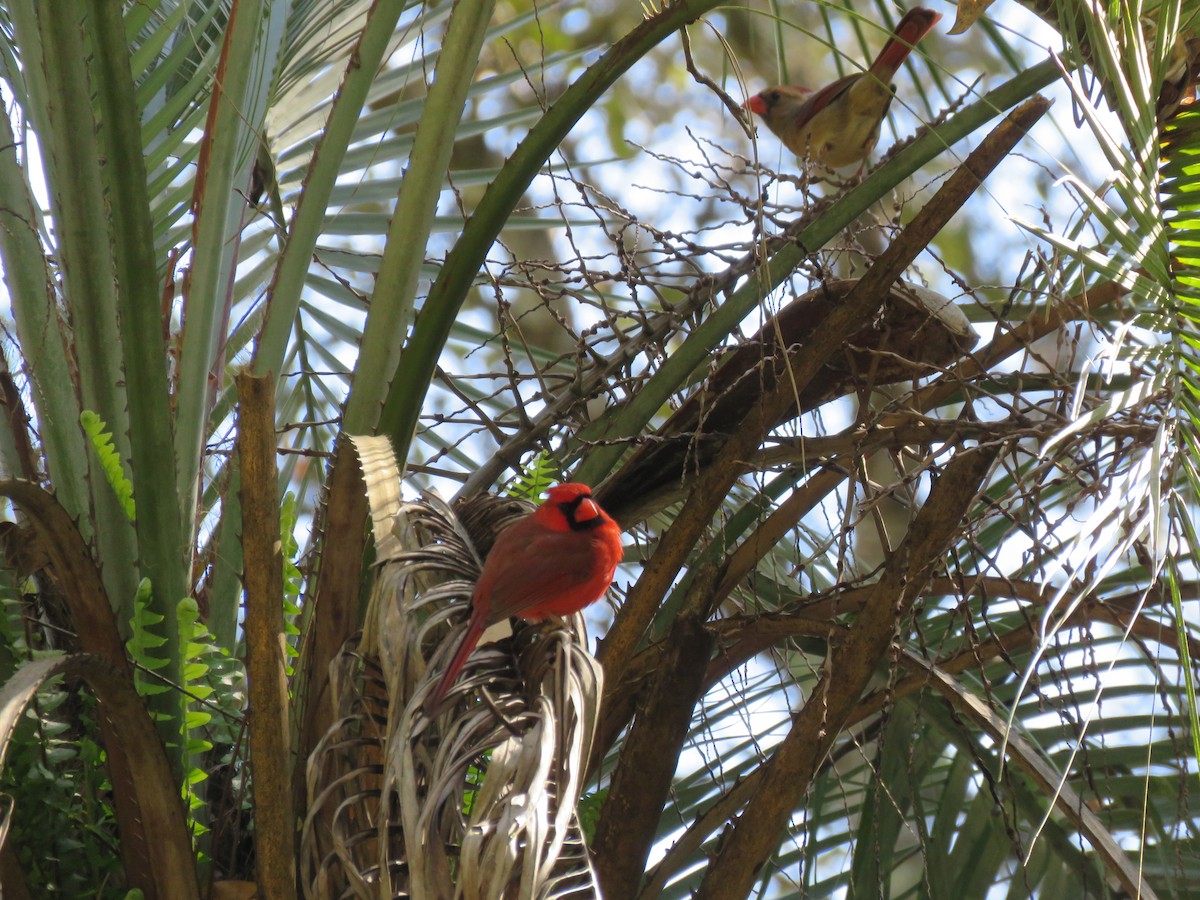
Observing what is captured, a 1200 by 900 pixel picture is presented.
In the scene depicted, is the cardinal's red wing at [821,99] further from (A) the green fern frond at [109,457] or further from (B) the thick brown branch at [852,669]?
(A) the green fern frond at [109,457]

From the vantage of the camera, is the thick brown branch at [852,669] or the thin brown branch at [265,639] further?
the thick brown branch at [852,669]

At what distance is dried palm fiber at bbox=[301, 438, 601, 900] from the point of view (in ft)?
3.28

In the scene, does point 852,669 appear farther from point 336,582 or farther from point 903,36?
point 903,36

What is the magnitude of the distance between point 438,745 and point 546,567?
9.4 inches

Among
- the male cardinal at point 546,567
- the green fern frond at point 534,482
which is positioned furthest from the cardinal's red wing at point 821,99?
the male cardinal at point 546,567

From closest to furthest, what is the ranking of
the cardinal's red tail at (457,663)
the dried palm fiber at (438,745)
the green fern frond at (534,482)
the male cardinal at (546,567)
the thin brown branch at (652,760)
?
the dried palm fiber at (438,745), the cardinal's red tail at (457,663), the male cardinal at (546,567), the thin brown branch at (652,760), the green fern frond at (534,482)

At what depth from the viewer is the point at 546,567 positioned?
4.35 feet

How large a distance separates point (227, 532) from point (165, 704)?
0.22m

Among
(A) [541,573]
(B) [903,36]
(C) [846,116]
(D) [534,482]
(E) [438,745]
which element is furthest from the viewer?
(C) [846,116]

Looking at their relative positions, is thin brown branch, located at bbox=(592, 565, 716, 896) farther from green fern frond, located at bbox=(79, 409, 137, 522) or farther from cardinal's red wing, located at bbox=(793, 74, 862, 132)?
cardinal's red wing, located at bbox=(793, 74, 862, 132)

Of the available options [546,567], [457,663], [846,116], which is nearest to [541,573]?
[546,567]

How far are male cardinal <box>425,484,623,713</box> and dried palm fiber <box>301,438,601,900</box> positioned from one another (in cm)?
2

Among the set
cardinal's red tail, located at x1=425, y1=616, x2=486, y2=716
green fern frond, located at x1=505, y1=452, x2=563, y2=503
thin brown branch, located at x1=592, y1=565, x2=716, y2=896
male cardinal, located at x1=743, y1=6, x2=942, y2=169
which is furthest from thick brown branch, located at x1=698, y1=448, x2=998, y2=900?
male cardinal, located at x1=743, y1=6, x2=942, y2=169

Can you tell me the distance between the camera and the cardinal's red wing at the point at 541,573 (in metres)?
1.29
